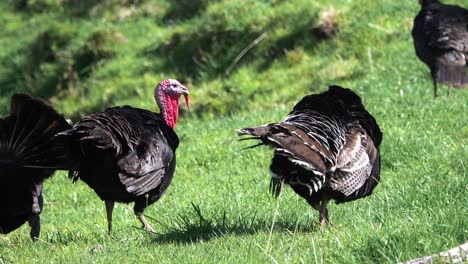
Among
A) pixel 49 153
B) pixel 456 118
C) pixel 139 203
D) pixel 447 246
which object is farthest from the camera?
pixel 456 118

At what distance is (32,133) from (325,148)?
7.98ft

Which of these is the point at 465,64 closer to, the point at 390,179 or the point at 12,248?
the point at 390,179

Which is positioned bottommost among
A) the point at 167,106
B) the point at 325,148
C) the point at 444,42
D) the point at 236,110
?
the point at 236,110

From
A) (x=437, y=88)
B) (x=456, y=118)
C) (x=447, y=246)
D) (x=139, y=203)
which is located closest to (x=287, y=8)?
(x=437, y=88)

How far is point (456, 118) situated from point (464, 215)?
4870mm

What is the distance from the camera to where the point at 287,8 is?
16.0m

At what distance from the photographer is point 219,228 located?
21.7 feet

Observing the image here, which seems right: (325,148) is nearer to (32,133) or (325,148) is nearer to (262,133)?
(262,133)

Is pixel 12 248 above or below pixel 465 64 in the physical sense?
above

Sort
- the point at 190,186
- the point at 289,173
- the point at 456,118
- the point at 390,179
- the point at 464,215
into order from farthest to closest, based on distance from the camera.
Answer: the point at 456,118 < the point at 190,186 < the point at 390,179 < the point at 289,173 < the point at 464,215

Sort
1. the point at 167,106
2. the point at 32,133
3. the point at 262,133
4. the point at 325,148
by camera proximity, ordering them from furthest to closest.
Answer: the point at 167,106 < the point at 32,133 < the point at 325,148 < the point at 262,133

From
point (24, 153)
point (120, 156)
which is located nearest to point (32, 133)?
point (24, 153)

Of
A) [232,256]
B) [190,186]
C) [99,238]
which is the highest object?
[232,256]

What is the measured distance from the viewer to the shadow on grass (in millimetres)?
6426
